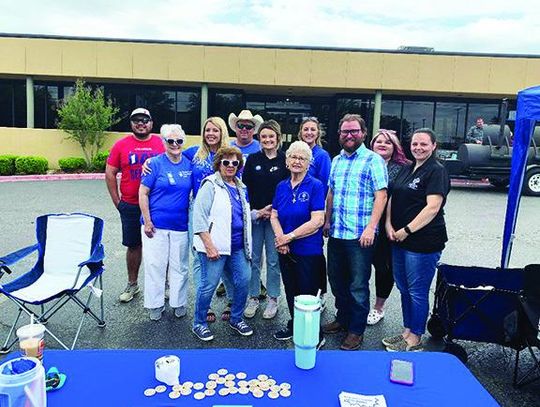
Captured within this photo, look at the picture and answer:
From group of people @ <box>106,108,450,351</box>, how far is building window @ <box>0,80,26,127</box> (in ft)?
55.0

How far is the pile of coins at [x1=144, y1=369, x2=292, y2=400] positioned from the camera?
1707 mm

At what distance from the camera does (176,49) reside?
16.6 meters

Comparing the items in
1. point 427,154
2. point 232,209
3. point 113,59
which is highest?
point 113,59

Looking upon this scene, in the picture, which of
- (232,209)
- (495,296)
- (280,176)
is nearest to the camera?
(495,296)

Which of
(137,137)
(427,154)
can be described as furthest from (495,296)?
(137,137)

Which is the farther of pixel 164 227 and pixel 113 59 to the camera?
pixel 113 59

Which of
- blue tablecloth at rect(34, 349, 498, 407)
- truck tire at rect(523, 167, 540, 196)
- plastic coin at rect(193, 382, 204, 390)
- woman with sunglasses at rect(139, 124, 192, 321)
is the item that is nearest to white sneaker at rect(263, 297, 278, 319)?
woman with sunglasses at rect(139, 124, 192, 321)

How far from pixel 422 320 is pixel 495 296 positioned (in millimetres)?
559

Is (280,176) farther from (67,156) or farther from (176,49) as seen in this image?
(67,156)

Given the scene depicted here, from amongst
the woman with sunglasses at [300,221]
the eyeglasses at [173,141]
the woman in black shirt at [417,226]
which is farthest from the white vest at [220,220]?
the woman in black shirt at [417,226]

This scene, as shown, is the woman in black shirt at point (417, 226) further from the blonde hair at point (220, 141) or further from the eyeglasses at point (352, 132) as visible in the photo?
the blonde hair at point (220, 141)

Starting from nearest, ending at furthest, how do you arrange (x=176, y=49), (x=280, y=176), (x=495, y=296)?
(x=495, y=296) < (x=280, y=176) < (x=176, y=49)

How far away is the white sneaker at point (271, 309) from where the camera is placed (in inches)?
165

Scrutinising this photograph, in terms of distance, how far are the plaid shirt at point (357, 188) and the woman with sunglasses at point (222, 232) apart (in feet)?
2.58
